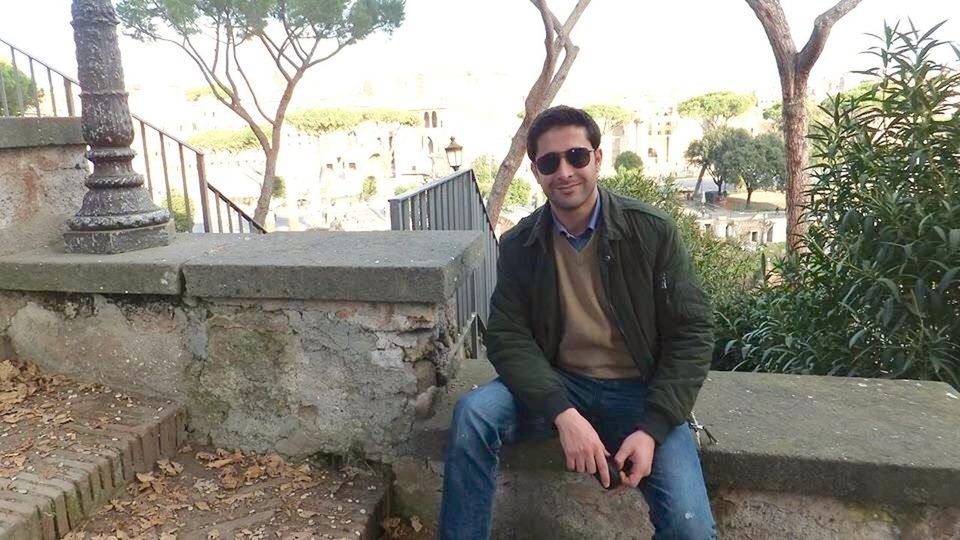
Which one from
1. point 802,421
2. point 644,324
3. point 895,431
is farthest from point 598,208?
point 895,431

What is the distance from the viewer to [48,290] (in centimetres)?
238

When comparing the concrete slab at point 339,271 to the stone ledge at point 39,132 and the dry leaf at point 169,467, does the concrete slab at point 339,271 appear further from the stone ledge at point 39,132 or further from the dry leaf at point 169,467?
the stone ledge at point 39,132

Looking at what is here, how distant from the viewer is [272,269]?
2158 millimetres

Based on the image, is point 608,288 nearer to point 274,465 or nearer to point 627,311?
point 627,311

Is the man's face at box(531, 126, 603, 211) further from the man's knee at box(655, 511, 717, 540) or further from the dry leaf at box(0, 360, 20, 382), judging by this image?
the dry leaf at box(0, 360, 20, 382)

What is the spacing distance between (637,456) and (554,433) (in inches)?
13.7

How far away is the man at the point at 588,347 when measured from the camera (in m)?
1.74

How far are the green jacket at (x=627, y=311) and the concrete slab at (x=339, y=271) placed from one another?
0.25m

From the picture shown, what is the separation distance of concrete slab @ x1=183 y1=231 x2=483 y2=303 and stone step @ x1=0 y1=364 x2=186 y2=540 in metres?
0.50

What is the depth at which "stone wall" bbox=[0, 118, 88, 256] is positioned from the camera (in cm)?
258

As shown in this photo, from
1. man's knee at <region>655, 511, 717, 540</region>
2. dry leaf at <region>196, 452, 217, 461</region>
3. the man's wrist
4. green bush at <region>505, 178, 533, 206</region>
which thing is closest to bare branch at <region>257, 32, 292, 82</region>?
dry leaf at <region>196, 452, 217, 461</region>

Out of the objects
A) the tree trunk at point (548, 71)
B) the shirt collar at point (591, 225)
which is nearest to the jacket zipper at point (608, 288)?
the shirt collar at point (591, 225)

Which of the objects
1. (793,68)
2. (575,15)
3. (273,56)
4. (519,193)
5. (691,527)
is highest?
(273,56)

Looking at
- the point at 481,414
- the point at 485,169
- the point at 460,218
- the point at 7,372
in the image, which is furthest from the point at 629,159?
the point at 481,414
